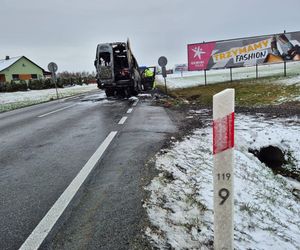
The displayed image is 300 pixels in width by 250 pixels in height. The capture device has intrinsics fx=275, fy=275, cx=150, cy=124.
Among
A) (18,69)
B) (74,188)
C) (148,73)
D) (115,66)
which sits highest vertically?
(18,69)

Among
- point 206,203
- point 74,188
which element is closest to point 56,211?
point 74,188

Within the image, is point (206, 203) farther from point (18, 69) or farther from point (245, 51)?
point (18, 69)

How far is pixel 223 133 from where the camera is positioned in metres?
1.96

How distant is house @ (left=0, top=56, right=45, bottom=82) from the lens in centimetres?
5143

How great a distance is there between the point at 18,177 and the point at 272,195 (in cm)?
363

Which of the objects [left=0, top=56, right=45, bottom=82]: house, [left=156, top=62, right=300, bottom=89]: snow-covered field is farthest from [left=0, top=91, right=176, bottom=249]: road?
[left=0, top=56, right=45, bottom=82]: house

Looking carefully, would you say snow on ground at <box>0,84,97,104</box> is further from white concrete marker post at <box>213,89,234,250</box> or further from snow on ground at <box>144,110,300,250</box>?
white concrete marker post at <box>213,89,234,250</box>

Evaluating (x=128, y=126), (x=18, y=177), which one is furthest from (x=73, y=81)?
(x=18, y=177)

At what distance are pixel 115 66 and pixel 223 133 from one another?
16413mm

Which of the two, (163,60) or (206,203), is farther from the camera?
(163,60)

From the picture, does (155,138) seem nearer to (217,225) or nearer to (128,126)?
(128,126)

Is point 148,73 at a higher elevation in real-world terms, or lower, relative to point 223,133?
higher

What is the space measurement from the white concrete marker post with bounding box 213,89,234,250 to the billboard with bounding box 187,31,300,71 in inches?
979

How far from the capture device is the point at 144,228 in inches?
99.1
